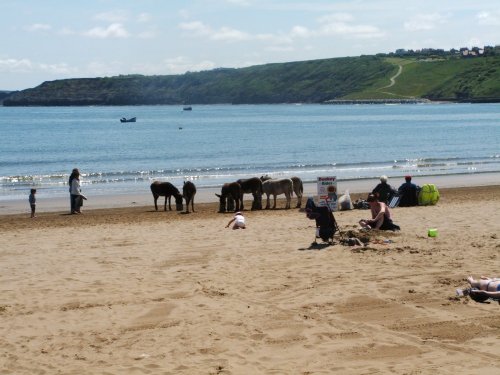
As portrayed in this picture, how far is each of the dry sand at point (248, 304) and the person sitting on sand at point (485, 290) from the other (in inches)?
6.0

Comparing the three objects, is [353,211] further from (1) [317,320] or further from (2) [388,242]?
(1) [317,320]

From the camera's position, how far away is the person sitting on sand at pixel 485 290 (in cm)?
1135

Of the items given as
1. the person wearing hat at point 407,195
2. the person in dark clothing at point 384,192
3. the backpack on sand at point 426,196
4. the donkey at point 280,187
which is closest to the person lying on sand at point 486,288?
the person in dark clothing at point 384,192

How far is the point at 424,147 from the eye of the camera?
64.4 metres

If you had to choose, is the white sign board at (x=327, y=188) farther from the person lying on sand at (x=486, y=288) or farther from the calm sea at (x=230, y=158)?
the calm sea at (x=230, y=158)

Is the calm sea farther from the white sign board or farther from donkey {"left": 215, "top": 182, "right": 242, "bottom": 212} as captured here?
the white sign board

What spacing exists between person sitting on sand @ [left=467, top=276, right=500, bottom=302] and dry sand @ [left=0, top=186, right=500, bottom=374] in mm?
154

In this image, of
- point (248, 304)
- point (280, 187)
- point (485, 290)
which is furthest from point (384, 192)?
point (248, 304)

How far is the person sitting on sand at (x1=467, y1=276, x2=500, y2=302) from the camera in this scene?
11.4 m

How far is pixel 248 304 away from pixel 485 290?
3417 millimetres

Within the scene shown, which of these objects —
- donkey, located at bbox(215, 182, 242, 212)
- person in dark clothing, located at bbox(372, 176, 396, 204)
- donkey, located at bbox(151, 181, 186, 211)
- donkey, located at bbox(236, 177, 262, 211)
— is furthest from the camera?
donkey, located at bbox(151, 181, 186, 211)

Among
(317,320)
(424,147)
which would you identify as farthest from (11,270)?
(424,147)

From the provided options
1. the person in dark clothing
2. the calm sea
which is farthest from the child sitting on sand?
the calm sea

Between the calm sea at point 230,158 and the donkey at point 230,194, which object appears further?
the calm sea at point 230,158
